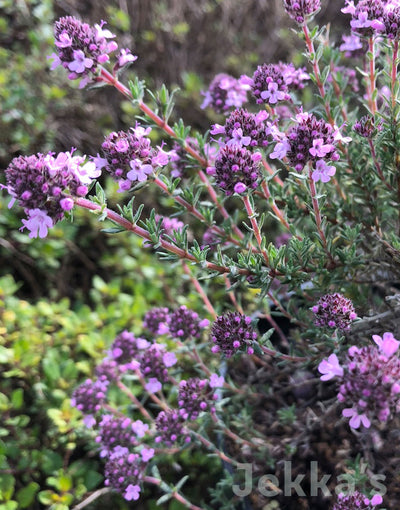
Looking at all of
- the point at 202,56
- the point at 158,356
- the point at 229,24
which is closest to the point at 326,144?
the point at 158,356

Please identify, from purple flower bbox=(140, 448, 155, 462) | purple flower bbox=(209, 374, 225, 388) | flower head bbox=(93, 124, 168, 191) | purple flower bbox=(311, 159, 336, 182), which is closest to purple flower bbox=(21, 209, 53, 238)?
flower head bbox=(93, 124, 168, 191)

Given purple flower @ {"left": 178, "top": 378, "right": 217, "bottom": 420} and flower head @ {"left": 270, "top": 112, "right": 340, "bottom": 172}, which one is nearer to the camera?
flower head @ {"left": 270, "top": 112, "right": 340, "bottom": 172}

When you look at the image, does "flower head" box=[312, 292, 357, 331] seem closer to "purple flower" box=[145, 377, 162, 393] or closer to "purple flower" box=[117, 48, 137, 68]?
"purple flower" box=[145, 377, 162, 393]

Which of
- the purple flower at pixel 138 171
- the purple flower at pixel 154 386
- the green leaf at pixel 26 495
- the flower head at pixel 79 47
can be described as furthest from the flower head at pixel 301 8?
the green leaf at pixel 26 495

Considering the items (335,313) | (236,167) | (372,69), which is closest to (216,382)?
(335,313)

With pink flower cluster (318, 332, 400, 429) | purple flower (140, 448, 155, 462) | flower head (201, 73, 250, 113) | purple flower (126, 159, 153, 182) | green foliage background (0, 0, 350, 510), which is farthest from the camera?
green foliage background (0, 0, 350, 510)

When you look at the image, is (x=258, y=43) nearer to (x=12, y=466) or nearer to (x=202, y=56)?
(x=202, y=56)

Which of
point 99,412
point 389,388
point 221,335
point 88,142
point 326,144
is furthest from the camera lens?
point 88,142

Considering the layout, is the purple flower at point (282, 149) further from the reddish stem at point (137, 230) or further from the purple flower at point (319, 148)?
the reddish stem at point (137, 230)
